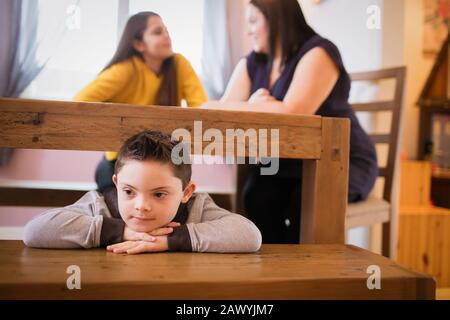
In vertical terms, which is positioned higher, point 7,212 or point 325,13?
point 325,13

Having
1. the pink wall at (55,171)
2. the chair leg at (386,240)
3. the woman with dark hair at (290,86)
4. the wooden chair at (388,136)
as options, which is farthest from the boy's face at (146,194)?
the chair leg at (386,240)

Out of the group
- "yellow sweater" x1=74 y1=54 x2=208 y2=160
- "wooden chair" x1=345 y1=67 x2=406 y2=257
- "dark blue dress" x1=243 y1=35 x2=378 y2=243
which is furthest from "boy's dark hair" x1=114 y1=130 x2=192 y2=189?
"wooden chair" x1=345 y1=67 x2=406 y2=257

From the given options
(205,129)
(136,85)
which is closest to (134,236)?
(205,129)

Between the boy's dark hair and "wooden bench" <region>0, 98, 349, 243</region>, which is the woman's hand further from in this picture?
the boy's dark hair

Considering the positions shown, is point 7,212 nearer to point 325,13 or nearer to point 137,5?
point 137,5

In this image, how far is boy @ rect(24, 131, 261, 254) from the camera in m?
0.71

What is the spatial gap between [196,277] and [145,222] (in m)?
0.16

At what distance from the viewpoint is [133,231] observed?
0.73 m

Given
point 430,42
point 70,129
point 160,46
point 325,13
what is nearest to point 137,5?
point 160,46

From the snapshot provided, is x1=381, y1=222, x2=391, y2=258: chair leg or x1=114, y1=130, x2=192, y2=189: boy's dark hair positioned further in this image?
x1=381, y1=222, x2=391, y2=258: chair leg

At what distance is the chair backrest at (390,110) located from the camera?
1.46m

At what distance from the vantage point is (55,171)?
169cm

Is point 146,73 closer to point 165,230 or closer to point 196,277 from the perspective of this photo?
point 165,230
